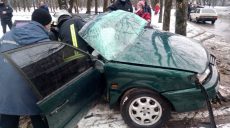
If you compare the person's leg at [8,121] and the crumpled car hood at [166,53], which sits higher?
the crumpled car hood at [166,53]

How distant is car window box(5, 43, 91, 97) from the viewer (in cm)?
313

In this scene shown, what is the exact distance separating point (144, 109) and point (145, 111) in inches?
1.3

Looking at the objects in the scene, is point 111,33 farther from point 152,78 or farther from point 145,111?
point 145,111

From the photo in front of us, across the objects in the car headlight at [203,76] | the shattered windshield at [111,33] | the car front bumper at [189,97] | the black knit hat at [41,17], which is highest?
the black knit hat at [41,17]

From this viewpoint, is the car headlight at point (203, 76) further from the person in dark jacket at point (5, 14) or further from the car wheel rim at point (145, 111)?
the person in dark jacket at point (5, 14)

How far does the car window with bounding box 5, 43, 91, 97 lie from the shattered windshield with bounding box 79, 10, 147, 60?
54cm

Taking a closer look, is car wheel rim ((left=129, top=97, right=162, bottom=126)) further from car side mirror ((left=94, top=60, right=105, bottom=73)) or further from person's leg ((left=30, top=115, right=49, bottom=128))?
person's leg ((left=30, top=115, right=49, bottom=128))

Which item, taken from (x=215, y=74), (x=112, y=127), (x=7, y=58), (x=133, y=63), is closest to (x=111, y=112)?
(x=112, y=127)

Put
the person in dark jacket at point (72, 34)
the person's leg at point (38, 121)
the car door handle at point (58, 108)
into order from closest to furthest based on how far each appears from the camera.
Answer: the car door handle at point (58, 108)
the person's leg at point (38, 121)
the person in dark jacket at point (72, 34)

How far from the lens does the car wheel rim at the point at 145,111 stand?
4.03m

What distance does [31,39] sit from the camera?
339 cm

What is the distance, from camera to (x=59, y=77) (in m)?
3.47

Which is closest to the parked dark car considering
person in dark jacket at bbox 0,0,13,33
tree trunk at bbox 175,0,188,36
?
tree trunk at bbox 175,0,188,36

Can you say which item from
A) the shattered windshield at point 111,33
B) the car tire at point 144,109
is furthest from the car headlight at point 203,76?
the shattered windshield at point 111,33
